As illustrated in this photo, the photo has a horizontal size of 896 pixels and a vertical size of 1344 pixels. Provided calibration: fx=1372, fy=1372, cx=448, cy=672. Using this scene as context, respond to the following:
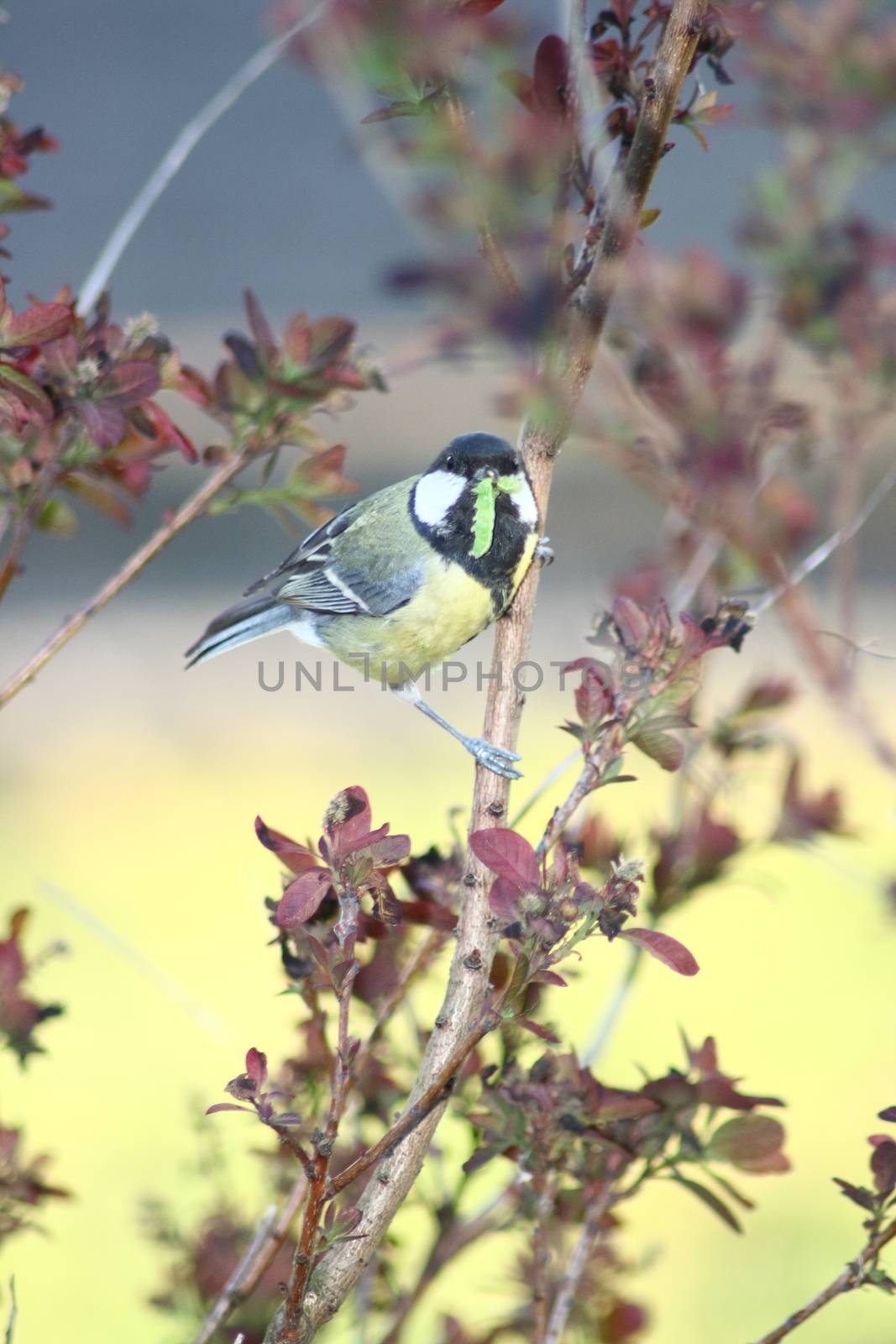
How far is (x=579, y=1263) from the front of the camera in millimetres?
1144

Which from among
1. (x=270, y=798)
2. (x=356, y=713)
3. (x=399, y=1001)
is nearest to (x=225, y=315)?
(x=356, y=713)

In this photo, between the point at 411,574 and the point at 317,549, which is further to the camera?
the point at 317,549

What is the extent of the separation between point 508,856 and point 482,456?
33.5 inches

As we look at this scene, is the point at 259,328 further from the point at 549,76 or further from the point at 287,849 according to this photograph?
the point at 287,849

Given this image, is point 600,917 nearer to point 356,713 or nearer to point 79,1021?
→ point 79,1021

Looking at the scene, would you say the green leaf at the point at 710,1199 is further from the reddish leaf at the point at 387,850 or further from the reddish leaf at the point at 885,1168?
the reddish leaf at the point at 387,850

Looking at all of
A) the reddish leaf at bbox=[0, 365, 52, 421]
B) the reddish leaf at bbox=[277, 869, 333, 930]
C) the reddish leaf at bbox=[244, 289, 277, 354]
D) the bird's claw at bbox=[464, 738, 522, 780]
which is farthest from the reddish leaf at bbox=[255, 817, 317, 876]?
the reddish leaf at bbox=[244, 289, 277, 354]

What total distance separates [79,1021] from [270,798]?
95 centimetres

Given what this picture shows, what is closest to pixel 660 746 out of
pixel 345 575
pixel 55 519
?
pixel 55 519

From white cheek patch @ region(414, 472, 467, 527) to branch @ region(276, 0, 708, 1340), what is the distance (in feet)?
2.38

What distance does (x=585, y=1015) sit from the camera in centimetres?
310

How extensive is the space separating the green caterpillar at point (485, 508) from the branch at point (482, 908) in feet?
2.08

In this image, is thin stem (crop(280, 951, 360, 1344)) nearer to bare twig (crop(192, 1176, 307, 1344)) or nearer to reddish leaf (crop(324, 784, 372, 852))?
reddish leaf (crop(324, 784, 372, 852))

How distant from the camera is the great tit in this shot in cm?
168
